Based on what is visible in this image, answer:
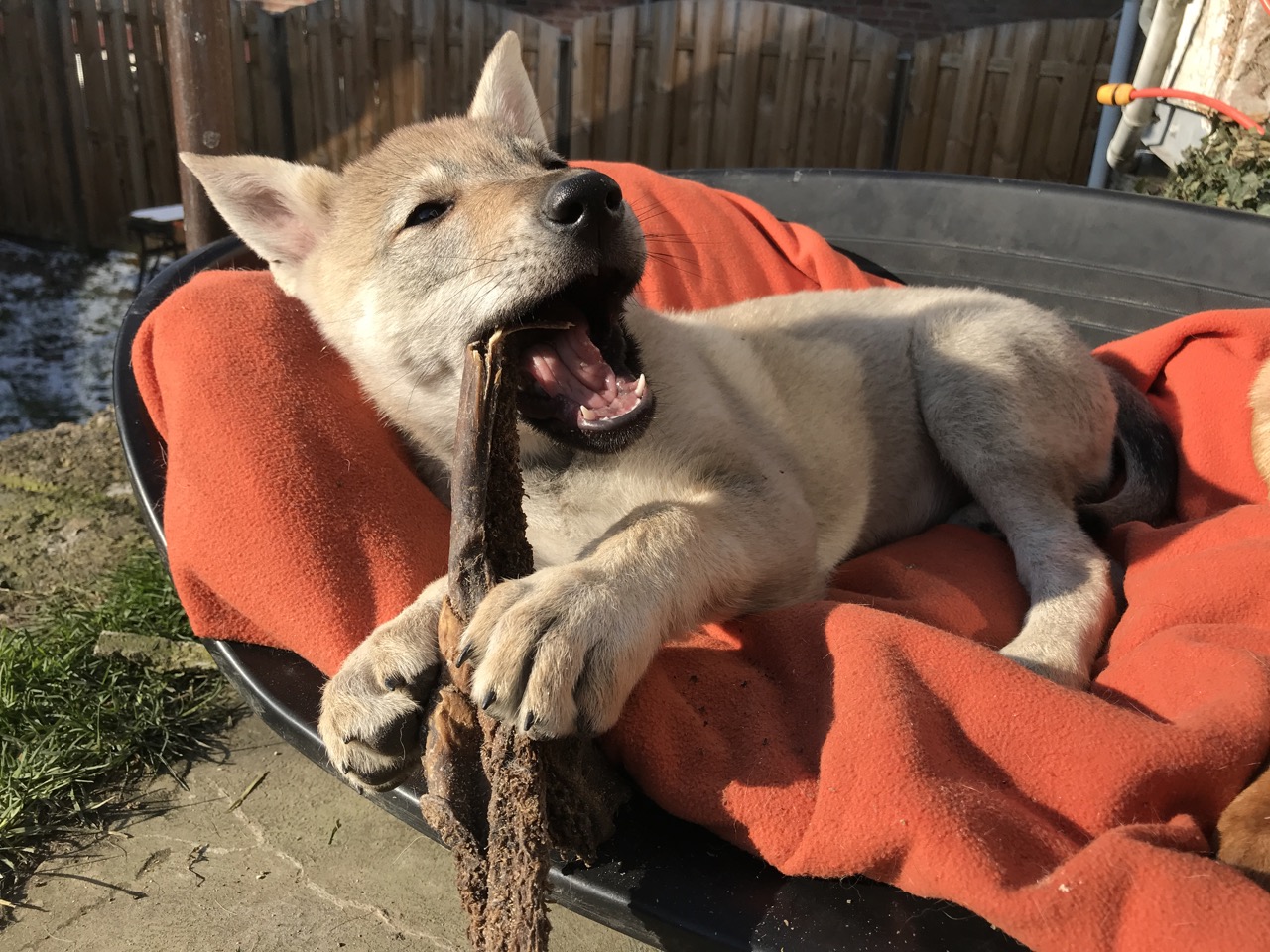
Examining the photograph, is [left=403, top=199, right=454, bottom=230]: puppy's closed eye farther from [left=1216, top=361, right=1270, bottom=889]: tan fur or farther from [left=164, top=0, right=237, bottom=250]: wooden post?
[left=164, top=0, right=237, bottom=250]: wooden post

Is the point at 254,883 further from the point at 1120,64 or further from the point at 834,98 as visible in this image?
the point at 834,98

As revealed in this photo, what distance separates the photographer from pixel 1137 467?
11.3 ft

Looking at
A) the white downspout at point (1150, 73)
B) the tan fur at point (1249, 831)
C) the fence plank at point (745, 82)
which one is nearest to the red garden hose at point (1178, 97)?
the white downspout at point (1150, 73)

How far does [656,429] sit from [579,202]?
1.94ft

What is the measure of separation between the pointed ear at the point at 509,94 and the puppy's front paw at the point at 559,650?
5.93 feet

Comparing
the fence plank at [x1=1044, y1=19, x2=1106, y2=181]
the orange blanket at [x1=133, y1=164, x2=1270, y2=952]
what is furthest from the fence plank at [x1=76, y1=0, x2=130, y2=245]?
the fence plank at [x1=1044, y1=19, x2=1106, y2=181]

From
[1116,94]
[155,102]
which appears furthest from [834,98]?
[155,102]

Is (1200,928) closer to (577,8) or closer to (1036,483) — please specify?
(1036,483)

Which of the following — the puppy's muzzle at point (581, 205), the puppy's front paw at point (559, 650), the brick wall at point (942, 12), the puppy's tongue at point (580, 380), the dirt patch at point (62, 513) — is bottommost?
the dirt patch at point (62, 513)

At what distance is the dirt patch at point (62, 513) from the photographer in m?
3.96

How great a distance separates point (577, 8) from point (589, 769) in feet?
41.3

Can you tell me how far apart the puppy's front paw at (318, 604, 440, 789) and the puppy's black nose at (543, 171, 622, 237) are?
95 cm

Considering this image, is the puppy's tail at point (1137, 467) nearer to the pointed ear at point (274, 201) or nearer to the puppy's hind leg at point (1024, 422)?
the puppy's hind leg at point (1024, 422)

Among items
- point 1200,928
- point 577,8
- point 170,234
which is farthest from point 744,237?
point 577,8
